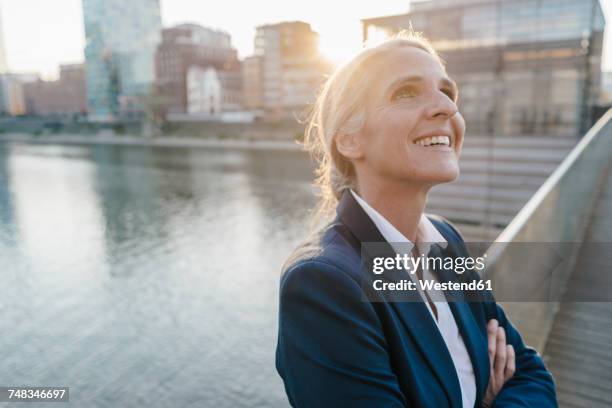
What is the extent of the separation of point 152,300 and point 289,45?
70271 mm

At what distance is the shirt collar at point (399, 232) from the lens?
1419mm

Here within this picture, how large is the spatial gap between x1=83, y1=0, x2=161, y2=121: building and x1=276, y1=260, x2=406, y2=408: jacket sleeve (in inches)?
4215

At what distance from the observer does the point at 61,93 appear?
114 meters

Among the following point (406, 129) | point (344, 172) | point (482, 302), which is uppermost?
point (406, 129)

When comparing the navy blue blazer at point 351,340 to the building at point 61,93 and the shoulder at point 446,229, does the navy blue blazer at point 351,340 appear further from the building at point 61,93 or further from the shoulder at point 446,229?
the building at point 61,93

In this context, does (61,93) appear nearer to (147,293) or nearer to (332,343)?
(147,293)

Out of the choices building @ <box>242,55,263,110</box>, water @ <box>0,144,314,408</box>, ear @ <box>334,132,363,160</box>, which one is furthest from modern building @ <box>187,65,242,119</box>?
ear @ <box>334,132,363,160</box>

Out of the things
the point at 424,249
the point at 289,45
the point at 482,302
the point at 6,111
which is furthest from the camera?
the point at 6,111

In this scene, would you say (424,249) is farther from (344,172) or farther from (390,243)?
(344,172)

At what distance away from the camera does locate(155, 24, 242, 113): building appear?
86.5 meters

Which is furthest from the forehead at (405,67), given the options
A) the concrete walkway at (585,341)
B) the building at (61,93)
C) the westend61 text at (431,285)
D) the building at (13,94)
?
the building at (13,94)

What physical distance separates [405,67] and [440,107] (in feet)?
0.48

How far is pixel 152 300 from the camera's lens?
11.0m

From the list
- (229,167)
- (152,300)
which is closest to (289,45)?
(229,167)
